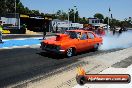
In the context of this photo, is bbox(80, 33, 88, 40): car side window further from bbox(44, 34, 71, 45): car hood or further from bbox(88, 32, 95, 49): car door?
bbox(44, 34, 71, 45): car hood

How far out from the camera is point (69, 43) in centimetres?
1396

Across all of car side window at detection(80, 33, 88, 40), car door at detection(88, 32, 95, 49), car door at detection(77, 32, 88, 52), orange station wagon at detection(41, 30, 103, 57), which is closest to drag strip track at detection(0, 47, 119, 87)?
orange station wagon at detection(41, 30, 103, 57)

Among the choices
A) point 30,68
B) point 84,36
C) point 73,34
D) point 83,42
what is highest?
point 73,34

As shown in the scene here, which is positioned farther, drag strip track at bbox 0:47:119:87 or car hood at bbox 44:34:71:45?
car hood at bbox 44:34:71:45

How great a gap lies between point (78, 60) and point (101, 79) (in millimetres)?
9737

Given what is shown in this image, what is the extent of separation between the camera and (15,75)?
359 inches

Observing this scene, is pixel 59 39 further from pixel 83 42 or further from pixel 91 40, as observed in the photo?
pixel 91 40

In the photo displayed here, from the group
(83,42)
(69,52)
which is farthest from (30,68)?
(83,42)

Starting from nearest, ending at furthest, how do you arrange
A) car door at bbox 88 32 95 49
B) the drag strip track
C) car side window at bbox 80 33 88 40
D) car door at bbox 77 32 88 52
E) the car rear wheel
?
the drag strip track < the car rear wheel < car door at bbox 77 32 88 52 < car side window at bbox 80 33 88 40 < car door at bbox 88 32 95 49

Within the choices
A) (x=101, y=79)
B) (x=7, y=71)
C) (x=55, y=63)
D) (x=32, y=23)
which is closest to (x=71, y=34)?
(x=55, y=63)

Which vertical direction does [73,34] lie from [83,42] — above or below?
above

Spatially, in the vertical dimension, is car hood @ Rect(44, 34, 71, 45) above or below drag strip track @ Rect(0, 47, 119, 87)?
above

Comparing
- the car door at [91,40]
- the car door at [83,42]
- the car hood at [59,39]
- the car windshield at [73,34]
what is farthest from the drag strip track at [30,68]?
the car door at [91,40]

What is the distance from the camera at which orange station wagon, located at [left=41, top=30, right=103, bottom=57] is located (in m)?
13.6
